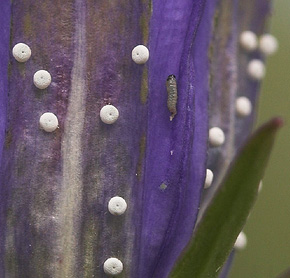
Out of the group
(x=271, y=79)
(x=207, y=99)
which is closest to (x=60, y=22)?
(x=207, y=99)

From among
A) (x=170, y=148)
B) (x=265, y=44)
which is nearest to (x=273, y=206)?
(x=265, y=44)

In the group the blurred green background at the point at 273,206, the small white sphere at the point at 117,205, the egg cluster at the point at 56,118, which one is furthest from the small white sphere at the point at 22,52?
the blurred green background at the point at 273,206

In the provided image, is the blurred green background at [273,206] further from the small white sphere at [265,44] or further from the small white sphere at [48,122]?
the small white sphere at [48,122]

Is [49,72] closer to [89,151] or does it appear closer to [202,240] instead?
[89,151]

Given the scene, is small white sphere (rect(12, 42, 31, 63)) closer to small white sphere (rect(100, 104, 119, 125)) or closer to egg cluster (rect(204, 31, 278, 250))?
small white sphere (rect(100, 104, 119, 125))

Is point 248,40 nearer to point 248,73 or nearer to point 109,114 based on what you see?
point 248,73

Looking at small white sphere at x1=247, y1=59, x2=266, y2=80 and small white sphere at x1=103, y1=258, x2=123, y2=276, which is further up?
small white sphere at x1=247, y1=59, x2=266, y2=80

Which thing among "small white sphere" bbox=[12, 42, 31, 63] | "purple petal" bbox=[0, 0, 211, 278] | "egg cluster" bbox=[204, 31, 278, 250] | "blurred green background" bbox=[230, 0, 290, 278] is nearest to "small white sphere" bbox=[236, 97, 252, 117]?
"egg cluster" bbox=[204, 31, 278, 250]
